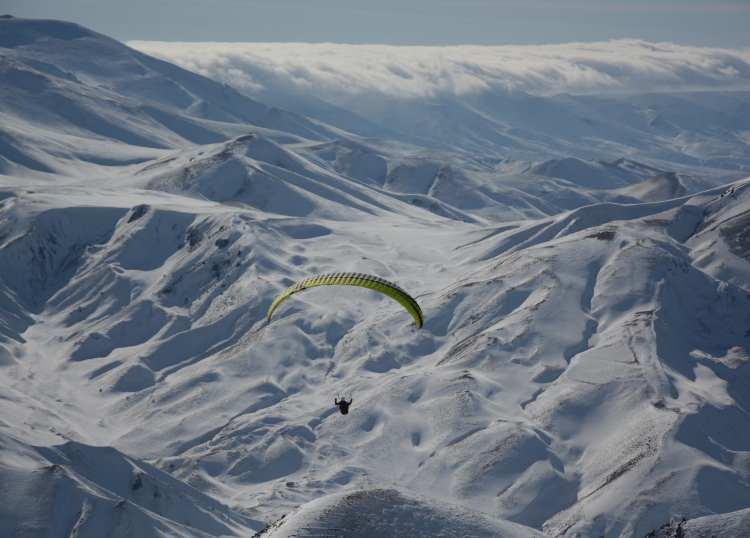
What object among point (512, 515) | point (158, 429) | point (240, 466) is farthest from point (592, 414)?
point (158, 429)

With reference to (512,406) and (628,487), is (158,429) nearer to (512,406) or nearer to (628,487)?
(512,406)

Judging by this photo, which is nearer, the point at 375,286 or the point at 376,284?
the point at 376,284

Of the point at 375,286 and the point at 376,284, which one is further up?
the point at 376,284

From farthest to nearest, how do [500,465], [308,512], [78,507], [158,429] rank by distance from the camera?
[158,429] → [500,465] → [78,507] → [308,512]

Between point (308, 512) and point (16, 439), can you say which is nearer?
point (308, 512)

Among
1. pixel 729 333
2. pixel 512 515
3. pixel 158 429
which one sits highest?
pixel 729 333

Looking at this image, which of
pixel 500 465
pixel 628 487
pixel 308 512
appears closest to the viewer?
pixel 308 512

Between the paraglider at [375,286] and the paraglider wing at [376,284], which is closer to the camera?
the paraglider at [375,286]

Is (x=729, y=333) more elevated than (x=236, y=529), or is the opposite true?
(x=729, y=333)

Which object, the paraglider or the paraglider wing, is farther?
the paraglider wing
